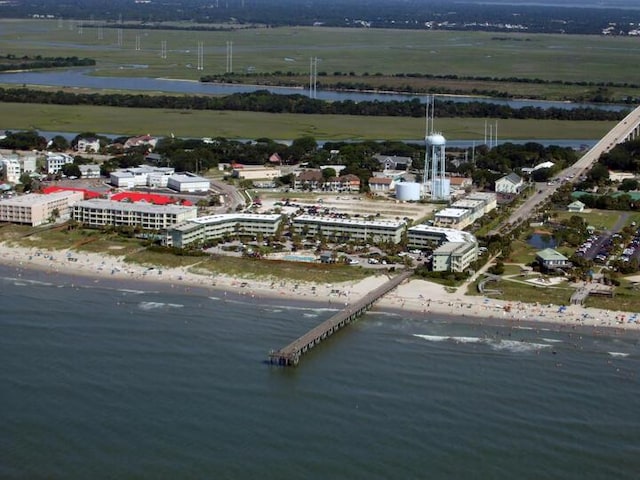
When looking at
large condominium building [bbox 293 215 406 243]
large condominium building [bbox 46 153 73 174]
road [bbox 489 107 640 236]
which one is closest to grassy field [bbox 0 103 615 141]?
road [bbox 489 107 640 236]

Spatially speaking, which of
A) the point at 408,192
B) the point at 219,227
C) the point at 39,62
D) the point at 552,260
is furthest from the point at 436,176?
the point at 39,62

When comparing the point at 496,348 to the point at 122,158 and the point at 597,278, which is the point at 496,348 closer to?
the point at 597,278

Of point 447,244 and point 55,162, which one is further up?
point 55,162

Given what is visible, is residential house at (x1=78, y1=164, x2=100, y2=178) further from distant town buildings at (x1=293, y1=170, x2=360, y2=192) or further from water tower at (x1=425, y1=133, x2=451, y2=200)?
water tower at (x1=425, y1=133, x2=451, y2=200)

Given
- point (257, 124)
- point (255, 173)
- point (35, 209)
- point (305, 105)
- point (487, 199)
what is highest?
point (305, 105)

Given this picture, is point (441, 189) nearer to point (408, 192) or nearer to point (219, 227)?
point (408, 192)
